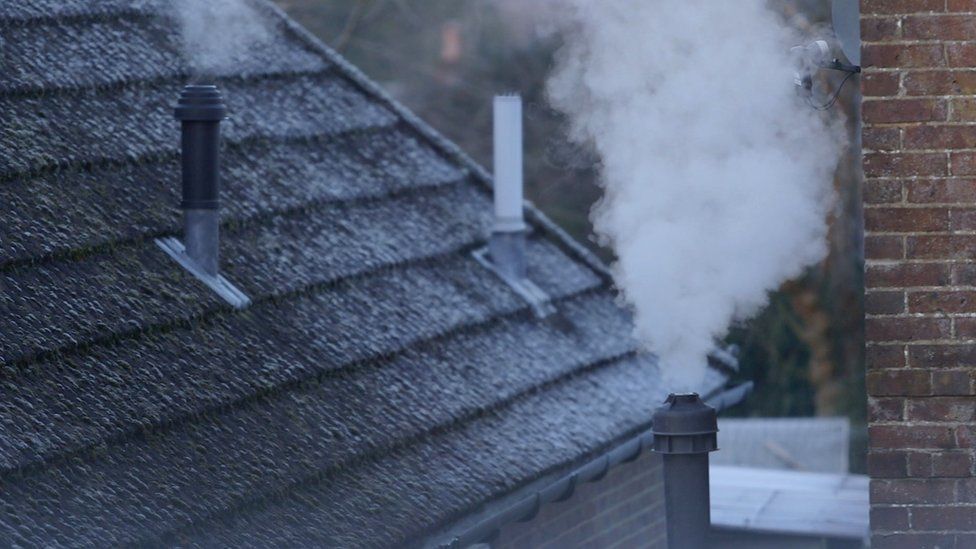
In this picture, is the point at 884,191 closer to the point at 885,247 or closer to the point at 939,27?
the point at 885,247

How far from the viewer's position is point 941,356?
398 cm

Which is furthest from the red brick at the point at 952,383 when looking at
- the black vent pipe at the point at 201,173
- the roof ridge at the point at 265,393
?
the black vent pipe at the point at 201,173

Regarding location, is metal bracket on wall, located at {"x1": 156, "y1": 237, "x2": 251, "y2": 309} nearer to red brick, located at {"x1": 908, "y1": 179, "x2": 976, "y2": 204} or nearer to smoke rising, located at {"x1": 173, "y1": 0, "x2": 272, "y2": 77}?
smoke rising, located at {"x1": 173, "y1": 0, "x2": 272, "y2": 77}

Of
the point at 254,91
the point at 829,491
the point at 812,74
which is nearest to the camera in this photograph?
the point at 812,74

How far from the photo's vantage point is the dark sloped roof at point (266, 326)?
407 cm

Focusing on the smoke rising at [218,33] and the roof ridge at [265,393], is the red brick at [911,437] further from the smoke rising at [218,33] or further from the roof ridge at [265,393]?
the smoke rising at [218,33]

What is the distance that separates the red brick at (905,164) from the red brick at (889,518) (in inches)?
34.3

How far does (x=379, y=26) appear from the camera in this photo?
57.8 ft

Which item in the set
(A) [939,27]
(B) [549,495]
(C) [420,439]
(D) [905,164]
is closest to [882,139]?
(D) [905,164]

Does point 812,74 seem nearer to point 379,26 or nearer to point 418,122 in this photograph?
point 418,122

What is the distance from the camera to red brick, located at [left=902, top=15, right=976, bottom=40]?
3.92 m

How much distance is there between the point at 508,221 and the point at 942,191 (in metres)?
3.18

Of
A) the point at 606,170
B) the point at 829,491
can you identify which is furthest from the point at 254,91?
the point at 829,491

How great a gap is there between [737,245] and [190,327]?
1.83m
